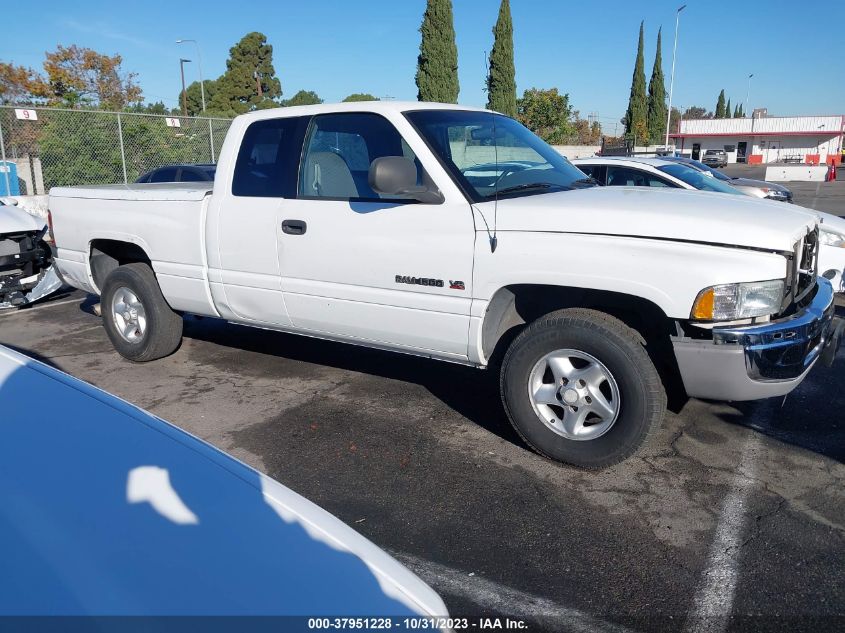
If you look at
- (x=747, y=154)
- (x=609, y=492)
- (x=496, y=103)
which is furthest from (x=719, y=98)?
(x=609, y=492)

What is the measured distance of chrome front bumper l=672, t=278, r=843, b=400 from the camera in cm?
339

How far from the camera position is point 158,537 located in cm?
170

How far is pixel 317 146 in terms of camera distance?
476 centimetres

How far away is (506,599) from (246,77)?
185 feet

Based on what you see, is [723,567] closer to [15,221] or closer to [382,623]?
[382,623]

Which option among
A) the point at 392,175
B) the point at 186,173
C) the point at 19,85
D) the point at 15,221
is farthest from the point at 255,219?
the point at 19,85

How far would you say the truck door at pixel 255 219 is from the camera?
15.7 feet

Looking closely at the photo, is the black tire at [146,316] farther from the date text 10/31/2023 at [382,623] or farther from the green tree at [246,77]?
the green tree at [246,77]

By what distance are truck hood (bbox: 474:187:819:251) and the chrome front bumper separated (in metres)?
0.42

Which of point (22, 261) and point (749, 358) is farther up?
point (749, 358)

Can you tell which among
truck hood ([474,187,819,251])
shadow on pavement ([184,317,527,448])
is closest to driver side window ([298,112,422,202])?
truck hood ([474,187,819,251])

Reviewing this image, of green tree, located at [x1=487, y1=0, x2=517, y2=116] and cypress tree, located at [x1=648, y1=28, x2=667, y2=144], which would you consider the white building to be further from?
green tree, located at [x1=487, y1=0, x2=517, y2=116]

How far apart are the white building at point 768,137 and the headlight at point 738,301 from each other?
216ft

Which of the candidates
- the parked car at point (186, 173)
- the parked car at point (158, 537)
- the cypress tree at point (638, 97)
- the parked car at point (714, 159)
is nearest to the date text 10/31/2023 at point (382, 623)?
the parked car at point (158, 537)
